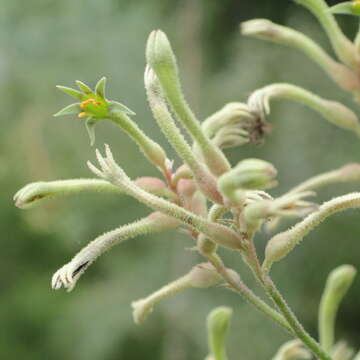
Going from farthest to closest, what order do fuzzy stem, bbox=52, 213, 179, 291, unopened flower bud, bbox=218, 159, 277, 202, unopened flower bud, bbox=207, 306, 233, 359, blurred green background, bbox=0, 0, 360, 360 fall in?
blurred green background, bbox=0, 0, 360, 360 → unopened flower bud, bbox=207, 306, 233, 359 → fuzzy stem, bbox=52, 213, 179, 291 → unopened flower bud, bbox=218, 159, 277, 202

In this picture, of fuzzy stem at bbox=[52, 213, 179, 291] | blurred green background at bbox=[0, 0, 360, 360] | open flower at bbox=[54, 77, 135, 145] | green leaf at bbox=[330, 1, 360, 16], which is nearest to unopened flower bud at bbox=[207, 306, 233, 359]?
fuzzy stem at bbox=[52, 213, 179, 291]

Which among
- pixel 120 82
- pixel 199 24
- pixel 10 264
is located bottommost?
pixel 10 264

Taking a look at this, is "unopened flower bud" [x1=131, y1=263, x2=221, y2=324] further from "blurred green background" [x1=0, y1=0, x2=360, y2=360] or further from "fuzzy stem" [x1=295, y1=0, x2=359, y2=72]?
"blurred green background" [x1=0, y1=0, x2=360, y2=360]

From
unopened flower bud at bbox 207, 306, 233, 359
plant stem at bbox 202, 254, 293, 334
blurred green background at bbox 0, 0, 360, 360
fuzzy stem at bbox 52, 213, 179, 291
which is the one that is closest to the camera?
fuzzy stem at bbox 52, 213, 179, 291

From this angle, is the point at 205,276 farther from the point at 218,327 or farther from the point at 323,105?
the point at 323,105

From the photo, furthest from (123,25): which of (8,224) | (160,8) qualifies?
(8,224)

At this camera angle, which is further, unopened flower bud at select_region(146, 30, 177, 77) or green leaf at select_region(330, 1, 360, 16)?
green leaf at select_region(330, 1, 360, 16)

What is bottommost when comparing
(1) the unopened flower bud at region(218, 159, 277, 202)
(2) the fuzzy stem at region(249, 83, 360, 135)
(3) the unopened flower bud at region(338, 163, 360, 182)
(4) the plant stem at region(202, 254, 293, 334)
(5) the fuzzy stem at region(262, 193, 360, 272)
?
(4) the plant stem at region(202, 254, 293, 334)

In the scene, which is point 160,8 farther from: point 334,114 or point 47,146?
point 334,114
